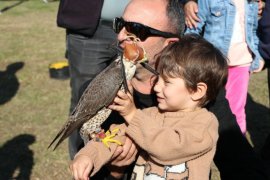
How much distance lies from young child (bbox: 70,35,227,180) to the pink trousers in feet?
6.42

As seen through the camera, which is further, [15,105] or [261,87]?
[261,87]

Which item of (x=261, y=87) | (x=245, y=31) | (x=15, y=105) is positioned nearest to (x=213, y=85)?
(x=245, y=31)

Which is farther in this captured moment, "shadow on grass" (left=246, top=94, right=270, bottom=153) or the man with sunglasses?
"shadow on grass" (left=246, top=94, right=270, bottom=153)

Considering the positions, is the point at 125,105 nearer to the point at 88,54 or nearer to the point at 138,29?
the point at 138,29

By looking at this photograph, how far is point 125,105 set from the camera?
2201mm

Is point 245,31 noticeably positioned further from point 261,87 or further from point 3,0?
point 3,0

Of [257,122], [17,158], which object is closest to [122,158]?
[17,158]

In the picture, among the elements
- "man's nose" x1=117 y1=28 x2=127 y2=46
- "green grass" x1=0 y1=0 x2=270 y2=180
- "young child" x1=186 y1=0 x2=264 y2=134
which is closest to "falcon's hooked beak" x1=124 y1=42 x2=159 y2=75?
"man's nose" x1=117 y1=28 x2=127 y2=46

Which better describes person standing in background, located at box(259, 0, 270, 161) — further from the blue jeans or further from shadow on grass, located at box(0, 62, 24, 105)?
shadow on grass, located at box(0, 62, 24, 105)

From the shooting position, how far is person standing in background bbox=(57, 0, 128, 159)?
15.4ft

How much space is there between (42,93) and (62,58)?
212cm

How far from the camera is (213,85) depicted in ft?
7.72

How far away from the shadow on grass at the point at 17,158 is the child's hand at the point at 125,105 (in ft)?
10.2

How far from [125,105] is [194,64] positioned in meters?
0.40
